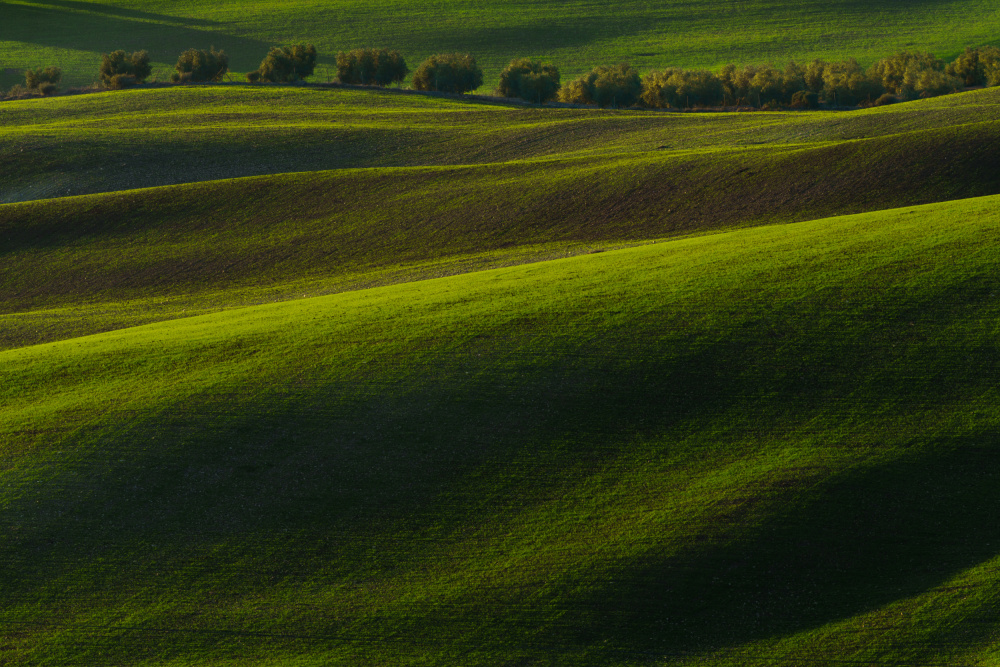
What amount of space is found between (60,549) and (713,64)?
11306 centimetres

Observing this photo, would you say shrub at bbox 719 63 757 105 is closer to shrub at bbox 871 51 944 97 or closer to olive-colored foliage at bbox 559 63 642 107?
olive-colored foliage at bbox 559 63 642 107

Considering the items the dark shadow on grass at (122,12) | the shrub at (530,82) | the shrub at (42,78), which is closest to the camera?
the shrub at (530,82)

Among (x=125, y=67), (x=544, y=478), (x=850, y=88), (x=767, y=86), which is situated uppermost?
(x=125, y=67)

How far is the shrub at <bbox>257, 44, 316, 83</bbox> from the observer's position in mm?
113625

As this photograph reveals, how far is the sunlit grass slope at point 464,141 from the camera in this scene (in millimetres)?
55531

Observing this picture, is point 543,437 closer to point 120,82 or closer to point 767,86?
point 767,86

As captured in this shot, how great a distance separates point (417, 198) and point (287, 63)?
60683mm

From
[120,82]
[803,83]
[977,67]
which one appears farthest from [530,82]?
[120,82]

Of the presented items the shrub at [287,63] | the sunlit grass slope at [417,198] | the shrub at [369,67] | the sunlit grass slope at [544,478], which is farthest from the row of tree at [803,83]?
the sunlit grass slope at [544,478]

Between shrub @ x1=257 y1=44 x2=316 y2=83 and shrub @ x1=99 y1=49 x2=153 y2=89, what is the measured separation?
13.5 m

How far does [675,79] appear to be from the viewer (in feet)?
312

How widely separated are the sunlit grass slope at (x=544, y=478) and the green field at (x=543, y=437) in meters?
0.09

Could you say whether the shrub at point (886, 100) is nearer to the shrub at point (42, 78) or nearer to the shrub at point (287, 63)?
the shrub at point (287, 63)

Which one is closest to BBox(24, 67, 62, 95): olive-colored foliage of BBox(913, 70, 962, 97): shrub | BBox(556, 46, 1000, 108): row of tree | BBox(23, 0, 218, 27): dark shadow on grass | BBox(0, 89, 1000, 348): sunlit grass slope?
BBox(0, 89, 1000, 348): sunlit grass slope
